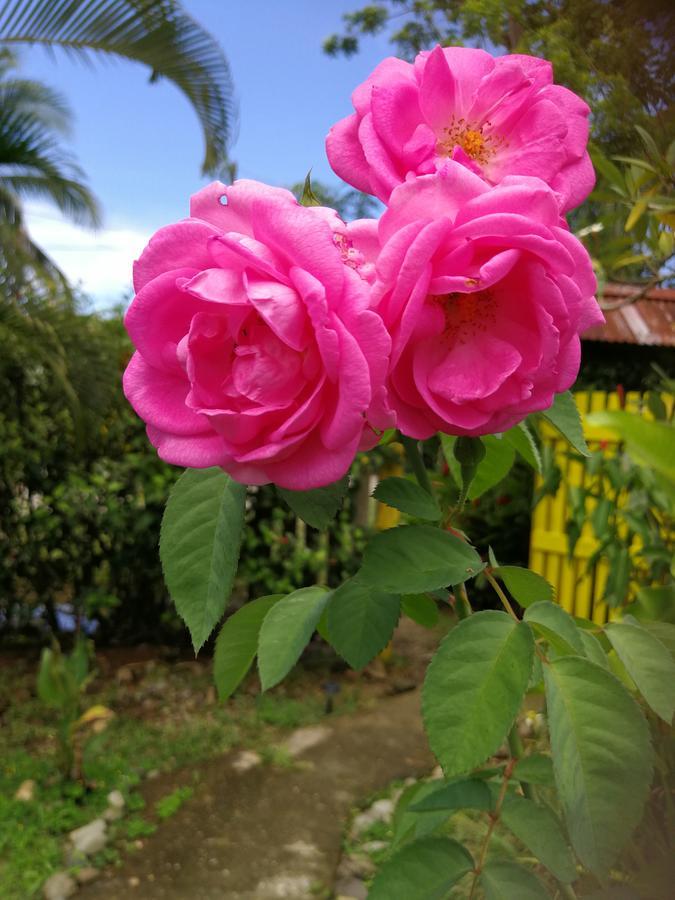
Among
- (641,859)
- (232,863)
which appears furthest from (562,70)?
(232,863)

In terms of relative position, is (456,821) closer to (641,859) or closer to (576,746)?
(641,859)

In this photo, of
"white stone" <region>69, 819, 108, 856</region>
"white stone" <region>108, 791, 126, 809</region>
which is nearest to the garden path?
"white stone" <region>69, 819, 108, 856</region>

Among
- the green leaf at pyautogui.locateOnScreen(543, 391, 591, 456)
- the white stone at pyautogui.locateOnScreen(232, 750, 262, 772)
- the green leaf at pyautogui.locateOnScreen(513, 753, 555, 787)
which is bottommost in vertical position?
the white stone at pyautogui.locateOnScreen(232, 750, 262, 772)

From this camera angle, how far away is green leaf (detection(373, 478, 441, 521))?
23.3 inches

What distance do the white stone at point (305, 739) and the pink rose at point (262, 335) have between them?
10.8ft

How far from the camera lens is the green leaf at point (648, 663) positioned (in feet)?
1.95

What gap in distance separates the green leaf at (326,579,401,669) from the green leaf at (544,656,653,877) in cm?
13

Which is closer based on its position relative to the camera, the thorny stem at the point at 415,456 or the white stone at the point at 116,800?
the thorny stem at the point at 415,456

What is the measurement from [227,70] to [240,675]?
673 centimetres

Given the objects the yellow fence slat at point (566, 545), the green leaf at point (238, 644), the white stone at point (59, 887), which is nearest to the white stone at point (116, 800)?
the white stone at point (59, 887)

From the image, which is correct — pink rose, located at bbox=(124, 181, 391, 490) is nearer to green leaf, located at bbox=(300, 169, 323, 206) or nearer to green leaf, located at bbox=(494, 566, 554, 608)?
green leaf, located at bbox=(300, 169, 323, 206)

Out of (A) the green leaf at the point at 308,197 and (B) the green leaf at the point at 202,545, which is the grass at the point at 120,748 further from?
(A) the green leaf at the point at 308,197

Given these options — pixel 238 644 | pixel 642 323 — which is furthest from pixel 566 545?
pixel 238 644

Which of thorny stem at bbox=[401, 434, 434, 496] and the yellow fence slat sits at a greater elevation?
thorny stem at bbox=[401, 434, 434, 496]
